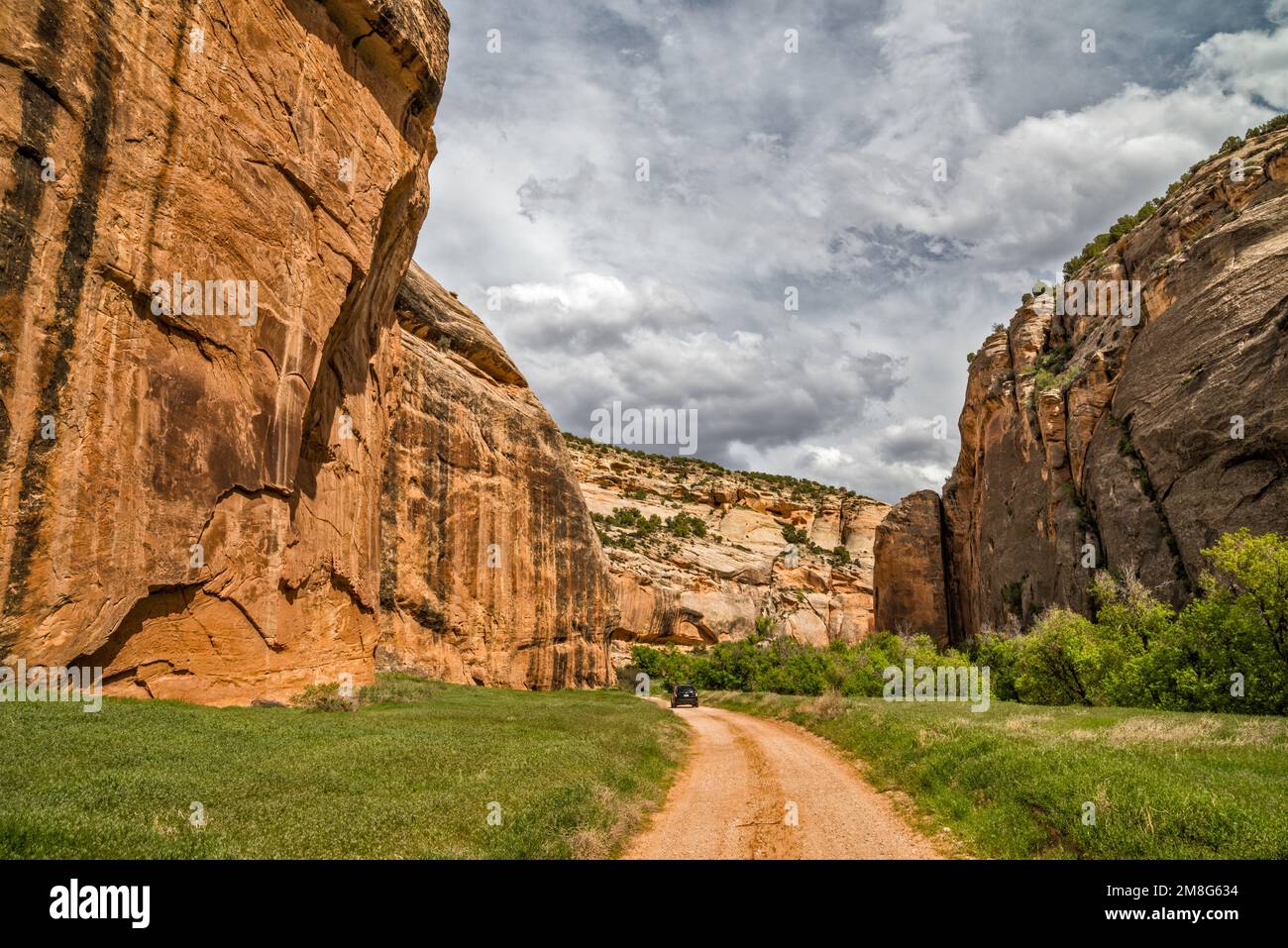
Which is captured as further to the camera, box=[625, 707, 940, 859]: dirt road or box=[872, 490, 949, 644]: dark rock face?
box=[872, 490, 949, 644]: dark rock face

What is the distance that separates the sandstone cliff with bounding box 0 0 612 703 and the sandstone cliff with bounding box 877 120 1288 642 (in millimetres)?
40854

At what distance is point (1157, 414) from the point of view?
135 feet

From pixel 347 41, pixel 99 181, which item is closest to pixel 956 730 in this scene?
pixel 99 181

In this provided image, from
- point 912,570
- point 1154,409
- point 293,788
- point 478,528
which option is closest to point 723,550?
point 912,570

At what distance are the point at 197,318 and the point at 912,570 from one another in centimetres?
7631

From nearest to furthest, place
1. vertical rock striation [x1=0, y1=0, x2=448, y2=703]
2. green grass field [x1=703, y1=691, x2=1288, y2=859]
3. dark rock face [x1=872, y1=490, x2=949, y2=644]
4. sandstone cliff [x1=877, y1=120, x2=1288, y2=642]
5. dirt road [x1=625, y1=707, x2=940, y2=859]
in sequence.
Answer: green grass field [x1=703, y1=691, x2=1288, y2=859]
dirt road [x1=625, y1=707, x2=940, y2=859]
vertical rock striation [x1=0, y1=0, x2=448, y2=703]
sandstone cliff [x1=877, y1=120, x2=1288, y2=642]
dark rock face [x1=872, y1=490, x2=949, y2=644]

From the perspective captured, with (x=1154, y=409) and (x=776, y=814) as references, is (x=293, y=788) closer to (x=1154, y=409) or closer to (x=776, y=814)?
(x=776, y=814)

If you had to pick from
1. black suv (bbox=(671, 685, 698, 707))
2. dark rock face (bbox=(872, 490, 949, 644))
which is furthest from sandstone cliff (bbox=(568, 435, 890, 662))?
black suv (bbox=(671, 685, 698, 707))

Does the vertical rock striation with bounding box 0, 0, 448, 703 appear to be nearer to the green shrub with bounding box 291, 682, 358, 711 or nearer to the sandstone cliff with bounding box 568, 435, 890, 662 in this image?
the green shrub with bounding box 291, 682, 358, 711

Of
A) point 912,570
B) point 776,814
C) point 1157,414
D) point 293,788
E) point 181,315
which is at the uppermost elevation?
point 1157,414

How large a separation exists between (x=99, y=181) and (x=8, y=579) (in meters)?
9.17

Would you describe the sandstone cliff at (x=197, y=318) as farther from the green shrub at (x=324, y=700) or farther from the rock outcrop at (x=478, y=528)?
the rock outcrop at (x=478, y=528)

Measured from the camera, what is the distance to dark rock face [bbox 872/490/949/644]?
257 feet

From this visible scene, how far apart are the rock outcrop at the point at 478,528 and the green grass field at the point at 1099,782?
28627 millimetres
